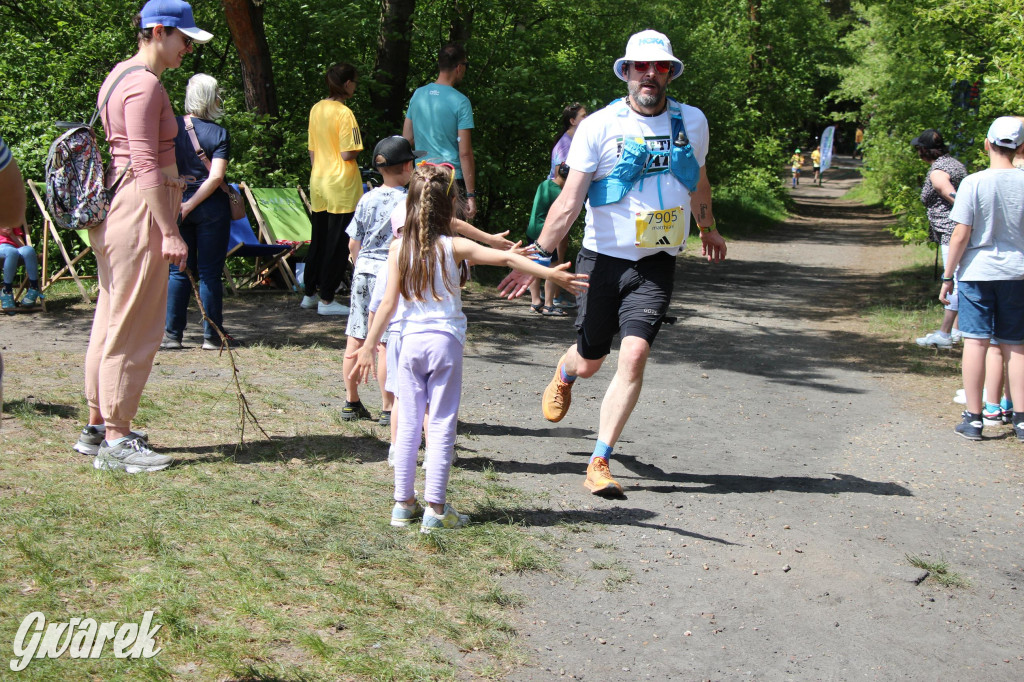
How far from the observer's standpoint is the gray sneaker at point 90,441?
5383 millimetres

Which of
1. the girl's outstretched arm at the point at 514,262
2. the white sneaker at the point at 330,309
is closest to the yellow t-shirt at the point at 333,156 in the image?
the white sneaker at the point at 330,309

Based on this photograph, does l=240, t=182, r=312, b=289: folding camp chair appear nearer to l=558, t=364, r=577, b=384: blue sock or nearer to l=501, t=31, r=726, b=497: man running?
l=558, t=364, r=577, b=384: blue sock

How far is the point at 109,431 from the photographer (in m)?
5.19

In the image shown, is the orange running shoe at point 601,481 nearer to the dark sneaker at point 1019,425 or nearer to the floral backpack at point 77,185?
the floral backpack at point 77,185

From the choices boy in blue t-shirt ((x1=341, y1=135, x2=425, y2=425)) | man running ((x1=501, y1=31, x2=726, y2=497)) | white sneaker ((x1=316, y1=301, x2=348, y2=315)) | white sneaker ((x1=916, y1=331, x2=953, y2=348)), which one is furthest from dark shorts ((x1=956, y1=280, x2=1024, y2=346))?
white sneaker ((x1=316, y1=301, x2=348, y2=315))

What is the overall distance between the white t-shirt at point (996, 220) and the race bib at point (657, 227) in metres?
2.74

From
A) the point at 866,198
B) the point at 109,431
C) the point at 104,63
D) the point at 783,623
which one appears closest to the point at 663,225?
the point at 783,623

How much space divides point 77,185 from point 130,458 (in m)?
1.39

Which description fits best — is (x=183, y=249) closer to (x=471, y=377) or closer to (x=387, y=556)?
(x=387, y=556)

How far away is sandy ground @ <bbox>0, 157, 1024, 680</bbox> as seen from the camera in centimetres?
376

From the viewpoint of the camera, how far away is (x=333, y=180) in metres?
9.64

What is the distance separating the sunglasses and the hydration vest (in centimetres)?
17

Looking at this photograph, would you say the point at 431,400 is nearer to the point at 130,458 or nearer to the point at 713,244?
the point at 130,458

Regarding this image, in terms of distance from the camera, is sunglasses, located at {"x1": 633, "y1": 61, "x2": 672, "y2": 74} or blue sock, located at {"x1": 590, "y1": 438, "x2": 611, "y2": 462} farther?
blue sock, located at {"x1": 590, "y1": 438, "x2": 611, "y2": 462}
